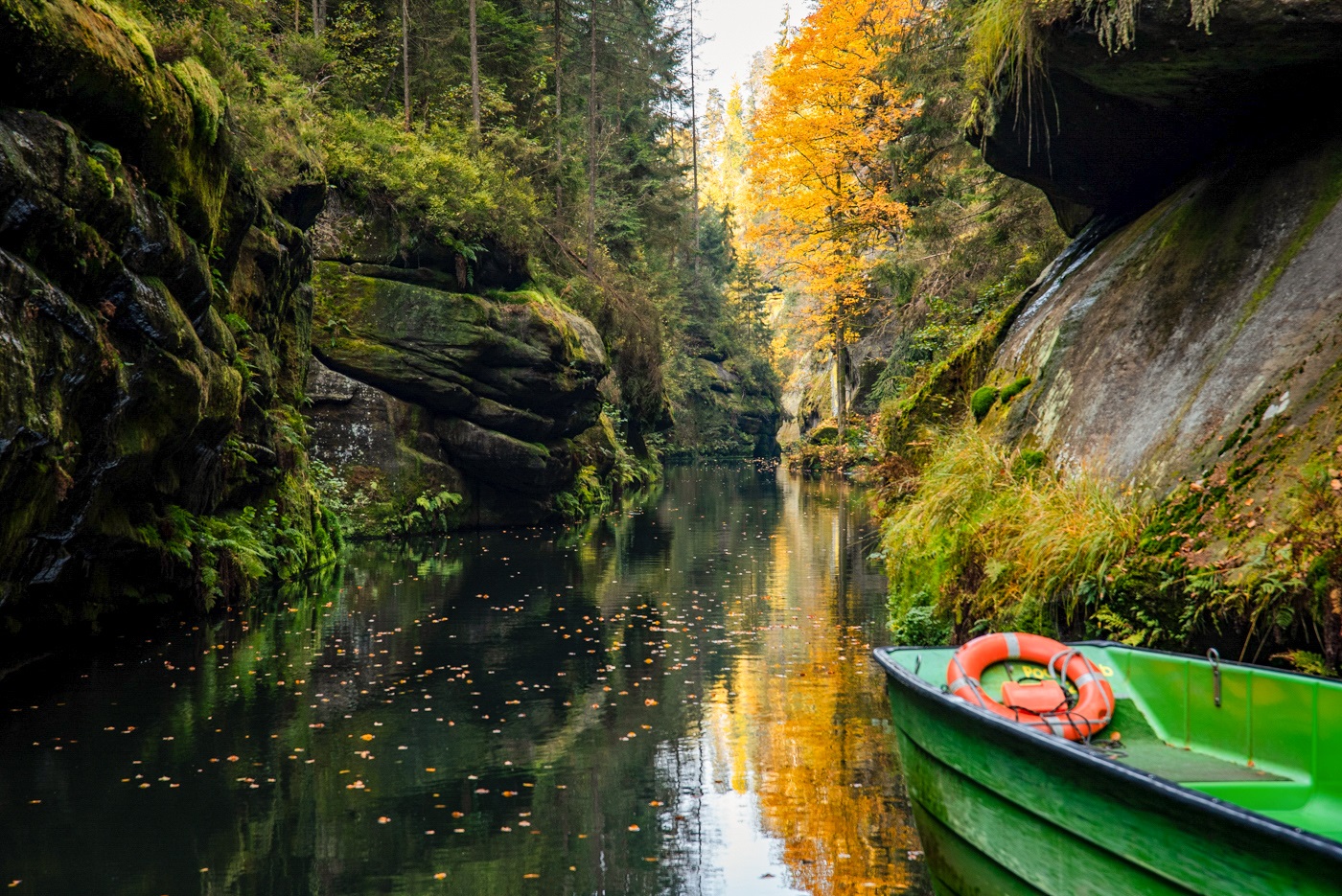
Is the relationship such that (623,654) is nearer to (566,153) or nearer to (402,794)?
(402,794)

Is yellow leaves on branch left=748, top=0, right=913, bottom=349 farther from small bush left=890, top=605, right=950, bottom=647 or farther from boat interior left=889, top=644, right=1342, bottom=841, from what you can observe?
boat interior left=889, top=644, right=1342, bottom=841

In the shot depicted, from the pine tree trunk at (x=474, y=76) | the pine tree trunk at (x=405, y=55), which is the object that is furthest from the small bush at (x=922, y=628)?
the pine tree trunk at (x=405, y=55)

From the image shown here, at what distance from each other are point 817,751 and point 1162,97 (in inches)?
262

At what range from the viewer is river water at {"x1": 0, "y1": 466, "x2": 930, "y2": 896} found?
5988 millimetres

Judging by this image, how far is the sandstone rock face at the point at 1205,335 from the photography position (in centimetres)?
723

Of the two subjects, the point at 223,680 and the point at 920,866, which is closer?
the point at 920,866

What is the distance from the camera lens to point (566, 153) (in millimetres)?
31719

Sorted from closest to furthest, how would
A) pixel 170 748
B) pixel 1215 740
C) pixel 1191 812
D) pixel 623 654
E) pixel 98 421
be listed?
pixel 1191 812, pixel 1215 740, pixel 170 748, pixel 98 421, pixel 623 654

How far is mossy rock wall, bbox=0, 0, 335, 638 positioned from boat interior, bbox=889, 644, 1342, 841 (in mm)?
7388

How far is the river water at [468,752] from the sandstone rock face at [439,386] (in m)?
6.61

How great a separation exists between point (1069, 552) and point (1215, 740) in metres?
2.09

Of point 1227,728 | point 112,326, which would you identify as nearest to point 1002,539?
point 1227,728

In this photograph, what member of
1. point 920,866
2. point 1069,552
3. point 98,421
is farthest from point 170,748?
point 1069,552

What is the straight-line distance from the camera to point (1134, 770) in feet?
13.6
